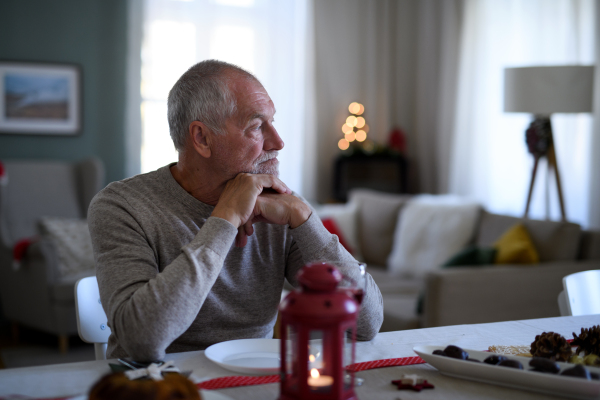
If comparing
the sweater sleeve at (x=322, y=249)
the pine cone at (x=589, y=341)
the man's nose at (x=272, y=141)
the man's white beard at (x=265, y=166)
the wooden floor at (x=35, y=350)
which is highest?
the man's nose at (x=272, y=141)

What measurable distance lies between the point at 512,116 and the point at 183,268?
3.68m

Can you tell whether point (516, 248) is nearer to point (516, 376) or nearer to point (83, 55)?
point (516, 376)

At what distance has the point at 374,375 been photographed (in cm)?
96

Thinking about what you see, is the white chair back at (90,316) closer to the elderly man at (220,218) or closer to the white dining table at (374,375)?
the elderly man at (220,218)

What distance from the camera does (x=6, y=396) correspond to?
0.84m

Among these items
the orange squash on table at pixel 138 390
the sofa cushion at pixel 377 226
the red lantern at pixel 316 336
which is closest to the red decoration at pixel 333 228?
the sofa cushion at pixel 377 226

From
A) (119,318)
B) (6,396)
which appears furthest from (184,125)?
(6,396)

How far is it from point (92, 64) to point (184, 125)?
3.46 meters

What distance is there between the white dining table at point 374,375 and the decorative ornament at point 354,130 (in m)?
3.84

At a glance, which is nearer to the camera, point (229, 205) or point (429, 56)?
point (229, 205)

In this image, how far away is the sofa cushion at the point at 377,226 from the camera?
383 centimetres

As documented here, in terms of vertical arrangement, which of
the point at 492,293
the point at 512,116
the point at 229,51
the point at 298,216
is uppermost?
the point at 229,51

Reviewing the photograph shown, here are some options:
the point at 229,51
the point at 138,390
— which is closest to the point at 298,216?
the point at 138,390

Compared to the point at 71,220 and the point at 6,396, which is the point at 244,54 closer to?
the point at 71,220
